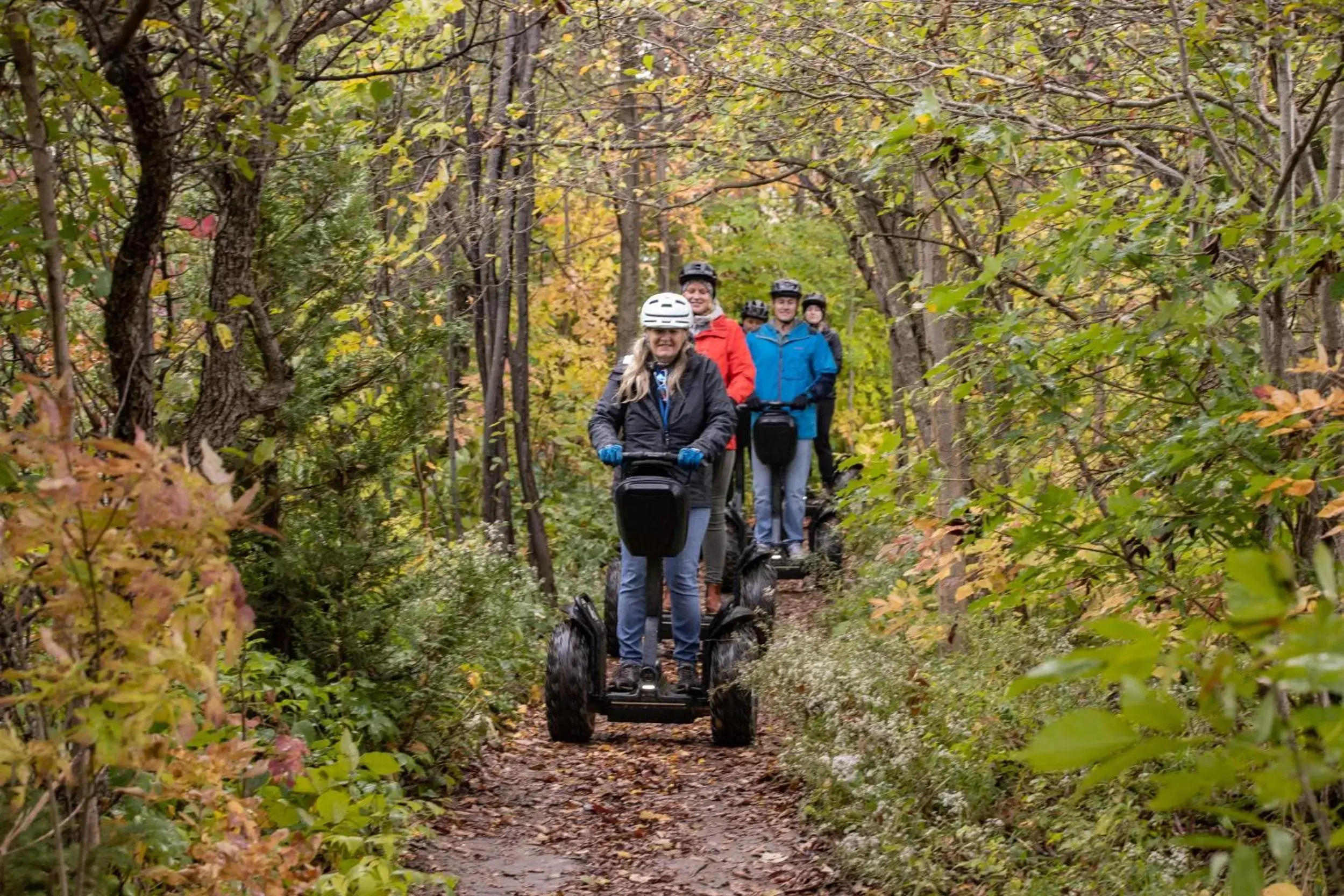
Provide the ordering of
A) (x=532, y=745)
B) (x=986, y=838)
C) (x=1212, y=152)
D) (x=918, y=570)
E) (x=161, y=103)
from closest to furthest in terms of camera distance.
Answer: (x=161, y=103)
(x=1212, y=152)
(x=986, y=838)
(x=918, y=570)
(x=532, y=745)

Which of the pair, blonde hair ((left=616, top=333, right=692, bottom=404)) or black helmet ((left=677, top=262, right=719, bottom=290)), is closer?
blonde hair ((left=616, top=333, right=692, bottom=404))

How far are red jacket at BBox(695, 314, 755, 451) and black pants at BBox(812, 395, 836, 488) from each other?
3.89 meters

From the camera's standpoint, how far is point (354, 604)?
6.62 meters

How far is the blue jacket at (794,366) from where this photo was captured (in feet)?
41.5

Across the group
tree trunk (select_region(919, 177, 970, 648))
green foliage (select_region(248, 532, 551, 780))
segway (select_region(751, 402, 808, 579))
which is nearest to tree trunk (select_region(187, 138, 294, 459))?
green foliage (select_region(248, 532, 551, 780))

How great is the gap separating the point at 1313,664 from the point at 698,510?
6478 millimetres

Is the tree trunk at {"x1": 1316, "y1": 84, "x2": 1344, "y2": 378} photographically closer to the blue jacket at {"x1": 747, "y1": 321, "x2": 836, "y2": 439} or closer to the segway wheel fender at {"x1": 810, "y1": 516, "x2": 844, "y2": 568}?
the segway wheel fender at {"x1": 810, "y1": 516, "x2": 844, "y2": 568}

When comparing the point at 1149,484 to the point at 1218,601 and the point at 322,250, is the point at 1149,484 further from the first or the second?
the point at 322,250

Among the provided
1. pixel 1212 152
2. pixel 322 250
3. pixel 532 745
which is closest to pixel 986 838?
pixel 1212 152

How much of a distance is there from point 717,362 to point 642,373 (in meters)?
2.12

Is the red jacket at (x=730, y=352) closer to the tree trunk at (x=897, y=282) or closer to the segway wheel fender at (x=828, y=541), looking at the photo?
the tree trunk at (x=897, y=282)

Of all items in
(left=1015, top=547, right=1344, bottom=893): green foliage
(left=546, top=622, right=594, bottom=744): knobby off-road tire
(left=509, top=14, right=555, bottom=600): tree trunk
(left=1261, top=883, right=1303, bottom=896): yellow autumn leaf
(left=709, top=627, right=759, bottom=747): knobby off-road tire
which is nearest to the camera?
(left=1015, top=547, right=1344, bottom=893): green foliage

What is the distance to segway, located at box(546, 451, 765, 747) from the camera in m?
7.32

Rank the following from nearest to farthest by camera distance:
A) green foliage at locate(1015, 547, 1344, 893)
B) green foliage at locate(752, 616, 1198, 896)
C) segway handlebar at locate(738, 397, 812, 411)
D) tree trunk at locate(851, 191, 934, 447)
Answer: green foliage at locate(1015, 547, 1344, 893)
green foliage at locate(752, 616, 1198, 896)
tree trunk at locate(851, 191, 934, 447)
segway handlebar at locate(738, 397, 812, 411)
